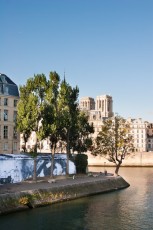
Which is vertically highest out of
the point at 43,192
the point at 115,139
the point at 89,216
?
the point at 115,139

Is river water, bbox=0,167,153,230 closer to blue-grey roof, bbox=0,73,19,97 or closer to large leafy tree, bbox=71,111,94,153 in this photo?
large leafy tree, bbox=71,111,94,153

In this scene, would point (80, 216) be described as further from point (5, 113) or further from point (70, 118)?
point (5, 113)

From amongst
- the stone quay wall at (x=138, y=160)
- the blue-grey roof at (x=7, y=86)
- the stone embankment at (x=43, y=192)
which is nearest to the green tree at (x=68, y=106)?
the stone embankment at (x=43, y=192)

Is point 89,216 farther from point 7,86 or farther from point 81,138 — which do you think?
point 7,86

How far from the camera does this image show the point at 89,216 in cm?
4953

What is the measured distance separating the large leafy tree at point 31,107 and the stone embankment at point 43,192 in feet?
26.4

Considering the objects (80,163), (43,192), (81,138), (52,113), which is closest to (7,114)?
(81,138)

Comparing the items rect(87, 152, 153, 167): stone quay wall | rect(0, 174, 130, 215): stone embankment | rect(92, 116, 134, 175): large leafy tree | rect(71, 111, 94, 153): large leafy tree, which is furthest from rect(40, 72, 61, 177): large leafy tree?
rect(87, 152, 153, 167): stone quay wall

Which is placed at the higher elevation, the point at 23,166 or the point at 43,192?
the point at 23,166

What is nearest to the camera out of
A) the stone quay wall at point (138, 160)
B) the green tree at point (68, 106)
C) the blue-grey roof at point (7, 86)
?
the green tree at point (68, 106)

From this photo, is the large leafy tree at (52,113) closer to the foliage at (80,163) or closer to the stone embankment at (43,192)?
the stone embankment at (43,192)

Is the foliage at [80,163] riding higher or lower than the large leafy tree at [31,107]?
lower

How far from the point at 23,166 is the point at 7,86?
2629 cm

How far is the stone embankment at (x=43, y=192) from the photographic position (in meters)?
51.2
